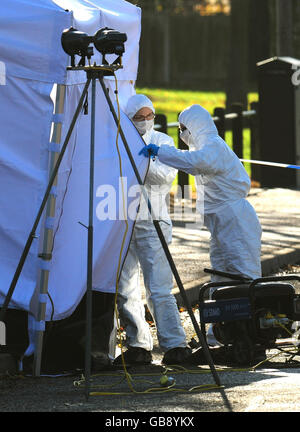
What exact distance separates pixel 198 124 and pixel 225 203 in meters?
0.61

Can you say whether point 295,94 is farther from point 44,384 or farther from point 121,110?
point 44,384

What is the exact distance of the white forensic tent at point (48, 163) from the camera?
7418 millimetres

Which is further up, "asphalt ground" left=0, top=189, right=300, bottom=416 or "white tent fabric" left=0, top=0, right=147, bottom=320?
"white tent fabric" left=0, top=0, right=147, bottom=320

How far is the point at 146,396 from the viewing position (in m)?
6.69

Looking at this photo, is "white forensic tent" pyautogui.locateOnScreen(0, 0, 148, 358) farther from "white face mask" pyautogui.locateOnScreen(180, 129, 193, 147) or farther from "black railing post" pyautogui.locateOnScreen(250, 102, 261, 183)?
"black railing post" pyautogui.locateOnScreen(250, 102, 261, 183)

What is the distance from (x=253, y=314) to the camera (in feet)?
25.1

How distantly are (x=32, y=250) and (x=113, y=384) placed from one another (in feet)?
3.60

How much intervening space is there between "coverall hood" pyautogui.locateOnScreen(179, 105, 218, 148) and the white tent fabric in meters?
0.47

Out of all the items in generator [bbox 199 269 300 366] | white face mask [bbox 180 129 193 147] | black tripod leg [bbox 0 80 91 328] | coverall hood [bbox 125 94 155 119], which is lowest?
generator [bbox 199 269 300 366]

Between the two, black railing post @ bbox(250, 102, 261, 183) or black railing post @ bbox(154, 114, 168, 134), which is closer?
black railing post @ bbox(154, 114, 168, 134)

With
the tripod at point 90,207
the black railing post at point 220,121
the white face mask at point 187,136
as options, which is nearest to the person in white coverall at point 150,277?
the white face mask at point 187,136

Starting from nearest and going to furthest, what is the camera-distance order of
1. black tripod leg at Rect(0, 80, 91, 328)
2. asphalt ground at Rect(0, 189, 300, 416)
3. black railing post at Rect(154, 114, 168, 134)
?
1. asphalt ground at Rect(0, 189, 300, 416)
2. black tripod leg at Rect(0, 80, 91, 328)
3. black railing post at Rect(154, 114, 168, 134)

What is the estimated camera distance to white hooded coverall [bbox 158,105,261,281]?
8.05 meters

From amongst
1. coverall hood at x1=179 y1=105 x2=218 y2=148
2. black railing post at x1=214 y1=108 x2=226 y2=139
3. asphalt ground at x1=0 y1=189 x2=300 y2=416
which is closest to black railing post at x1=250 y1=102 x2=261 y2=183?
black railing post at x1=214 y1=108 x2=226 y2=139
